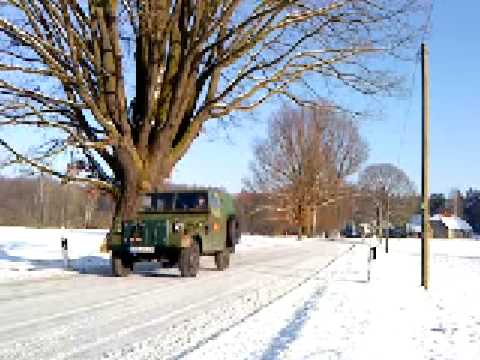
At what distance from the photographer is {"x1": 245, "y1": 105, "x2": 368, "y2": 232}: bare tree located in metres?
75.0

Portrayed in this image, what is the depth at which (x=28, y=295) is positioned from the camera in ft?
43.8

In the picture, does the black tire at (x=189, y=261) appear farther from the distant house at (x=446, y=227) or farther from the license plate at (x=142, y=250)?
the distant house at (x=446, y=227)

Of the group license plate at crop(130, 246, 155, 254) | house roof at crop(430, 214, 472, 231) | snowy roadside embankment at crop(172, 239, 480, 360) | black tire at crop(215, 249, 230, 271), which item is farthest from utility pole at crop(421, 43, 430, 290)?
house roof at crop(430, 214, 472, 231)

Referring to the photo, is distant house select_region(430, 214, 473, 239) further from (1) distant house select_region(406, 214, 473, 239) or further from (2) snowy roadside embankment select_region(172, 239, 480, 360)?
(2) snowy roadside embankment select_region(172, 239, 480, 360)

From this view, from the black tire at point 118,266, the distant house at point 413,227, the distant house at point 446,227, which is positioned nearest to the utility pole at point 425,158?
the black tire at point 118,266

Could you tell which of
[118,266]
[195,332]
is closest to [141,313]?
[195,332]

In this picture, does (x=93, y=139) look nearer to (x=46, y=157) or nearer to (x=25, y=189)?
(x=46, y=157)

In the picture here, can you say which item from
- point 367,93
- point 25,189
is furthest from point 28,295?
point 25,189

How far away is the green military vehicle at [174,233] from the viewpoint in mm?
18219

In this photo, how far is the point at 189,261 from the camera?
18.3 m

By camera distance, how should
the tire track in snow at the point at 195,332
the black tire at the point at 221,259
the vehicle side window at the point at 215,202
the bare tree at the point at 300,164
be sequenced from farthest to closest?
the bare tree at the point at 300,164 < the black tire at the point at 221,259 < the vehicle side window at the point at 215,202 < the tire track in snow at the point at 195,332

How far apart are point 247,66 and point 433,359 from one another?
56.9 feet

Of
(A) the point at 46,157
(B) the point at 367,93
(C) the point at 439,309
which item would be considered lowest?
(C) the point at 439,309

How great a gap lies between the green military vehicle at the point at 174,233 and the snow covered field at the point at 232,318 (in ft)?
1.81
